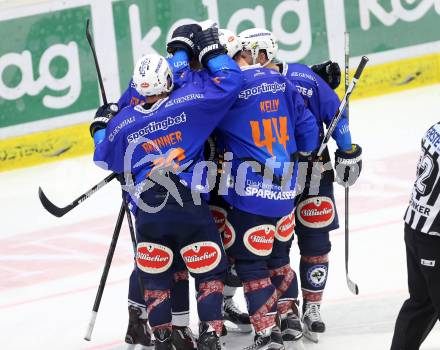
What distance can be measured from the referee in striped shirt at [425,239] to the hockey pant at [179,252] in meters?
0.93

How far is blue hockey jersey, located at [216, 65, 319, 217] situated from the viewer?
17.1ft

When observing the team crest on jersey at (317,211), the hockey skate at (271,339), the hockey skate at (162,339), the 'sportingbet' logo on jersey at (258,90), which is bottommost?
the hockey skate at (271,339)

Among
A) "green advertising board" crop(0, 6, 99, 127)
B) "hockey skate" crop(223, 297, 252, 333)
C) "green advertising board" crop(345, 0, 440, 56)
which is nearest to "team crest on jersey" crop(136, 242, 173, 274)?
"hockey skate" crop(223, 297, 252, 333)

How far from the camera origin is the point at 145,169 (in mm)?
5156

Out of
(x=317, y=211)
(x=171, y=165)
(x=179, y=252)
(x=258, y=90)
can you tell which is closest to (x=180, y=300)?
(x=179, y=252)

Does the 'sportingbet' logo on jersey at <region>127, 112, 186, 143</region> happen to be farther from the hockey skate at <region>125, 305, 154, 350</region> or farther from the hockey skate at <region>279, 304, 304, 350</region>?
the hockey skate at <region>279, 304, 304, 350</region>

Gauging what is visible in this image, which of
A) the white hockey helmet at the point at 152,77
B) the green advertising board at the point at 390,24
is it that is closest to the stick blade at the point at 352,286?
the white hockey helmet at the point at 152,77

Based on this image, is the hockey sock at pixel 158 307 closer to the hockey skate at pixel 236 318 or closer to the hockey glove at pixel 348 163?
the hockey skate at pixel 236 318

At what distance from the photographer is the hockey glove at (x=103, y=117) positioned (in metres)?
5.35

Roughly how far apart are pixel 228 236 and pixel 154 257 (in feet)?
1.37

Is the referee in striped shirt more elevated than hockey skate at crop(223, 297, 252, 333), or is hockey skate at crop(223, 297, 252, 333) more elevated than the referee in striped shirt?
the referee in striped shirt

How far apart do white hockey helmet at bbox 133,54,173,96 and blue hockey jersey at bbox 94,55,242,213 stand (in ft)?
0.21

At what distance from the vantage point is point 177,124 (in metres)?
5.06

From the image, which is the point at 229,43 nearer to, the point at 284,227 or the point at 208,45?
the point at 208,45
